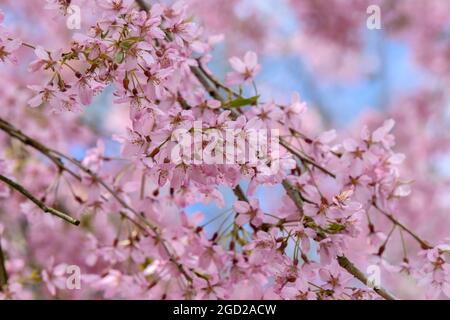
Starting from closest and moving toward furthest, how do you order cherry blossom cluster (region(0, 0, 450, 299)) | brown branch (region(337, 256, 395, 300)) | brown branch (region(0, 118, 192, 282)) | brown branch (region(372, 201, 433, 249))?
1. cherry blossom cluster (region(0, 0, 450, 299))
2. brown branch (region(337, 256, 395, 300))
3. brown branch (region(372, 201, 433, 249))
4. brown branch (region(0, 118, 192, 282))

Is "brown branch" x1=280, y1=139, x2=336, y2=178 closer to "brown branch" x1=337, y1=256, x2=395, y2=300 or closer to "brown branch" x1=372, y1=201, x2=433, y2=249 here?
"brown branch" x1=372, y1=201, x2=433, y2=249

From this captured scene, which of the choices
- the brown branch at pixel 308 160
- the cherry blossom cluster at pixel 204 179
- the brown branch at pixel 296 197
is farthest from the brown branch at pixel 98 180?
the brown branch at pixel 308 160

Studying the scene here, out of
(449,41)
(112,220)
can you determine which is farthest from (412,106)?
(112,220)

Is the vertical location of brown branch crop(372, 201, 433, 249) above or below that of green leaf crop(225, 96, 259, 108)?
below

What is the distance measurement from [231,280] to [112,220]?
2.12 m

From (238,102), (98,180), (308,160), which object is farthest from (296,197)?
(98,180)

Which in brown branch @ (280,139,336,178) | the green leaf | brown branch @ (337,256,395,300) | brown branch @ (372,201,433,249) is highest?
the green leaf

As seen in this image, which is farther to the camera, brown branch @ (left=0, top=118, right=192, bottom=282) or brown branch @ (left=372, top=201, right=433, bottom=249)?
brown branch @ (left=0, top=118, right=192, bottom=282)

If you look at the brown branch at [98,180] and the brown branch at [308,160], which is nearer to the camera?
the brown branch at [308,160]

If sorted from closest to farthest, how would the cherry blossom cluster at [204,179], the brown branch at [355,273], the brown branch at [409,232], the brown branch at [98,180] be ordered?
the cherry blossom cluster at [204,179], the brown branch at [355,273], the brown branch at [409,232], the brown branch at [98,180]

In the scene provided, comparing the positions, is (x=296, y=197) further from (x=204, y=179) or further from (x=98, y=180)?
(x=98, y=180)

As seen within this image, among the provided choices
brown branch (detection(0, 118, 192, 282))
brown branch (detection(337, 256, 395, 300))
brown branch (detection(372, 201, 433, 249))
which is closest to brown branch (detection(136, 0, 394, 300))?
brown branch (detection(337, 256, 395, 300))

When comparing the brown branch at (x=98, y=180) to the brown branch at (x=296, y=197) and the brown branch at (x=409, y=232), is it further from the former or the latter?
the brown branch at (x=409, y=232)
